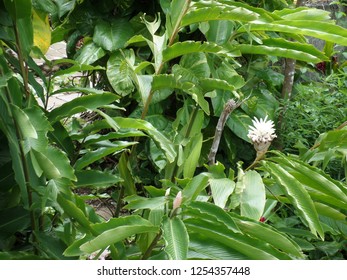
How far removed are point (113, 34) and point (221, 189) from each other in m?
1.55

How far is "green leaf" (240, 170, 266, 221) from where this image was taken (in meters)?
1.18

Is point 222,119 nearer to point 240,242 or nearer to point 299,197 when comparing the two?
point 299,197

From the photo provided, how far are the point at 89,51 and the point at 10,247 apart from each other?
1.47 m

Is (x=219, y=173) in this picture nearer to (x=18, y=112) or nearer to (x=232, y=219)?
(x=232, y=219)

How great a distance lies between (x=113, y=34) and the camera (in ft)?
8.43

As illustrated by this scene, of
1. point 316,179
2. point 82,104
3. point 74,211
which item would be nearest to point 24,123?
point 74,211

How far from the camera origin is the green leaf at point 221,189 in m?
1.18

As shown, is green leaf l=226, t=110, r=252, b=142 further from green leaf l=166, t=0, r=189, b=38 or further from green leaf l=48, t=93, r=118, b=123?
green leaf l=48, t=93, r=118, b=123

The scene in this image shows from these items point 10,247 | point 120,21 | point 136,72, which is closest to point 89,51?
point 120,21

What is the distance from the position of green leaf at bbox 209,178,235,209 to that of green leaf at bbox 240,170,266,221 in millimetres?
37

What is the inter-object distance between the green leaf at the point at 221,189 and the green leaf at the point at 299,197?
0.11 m

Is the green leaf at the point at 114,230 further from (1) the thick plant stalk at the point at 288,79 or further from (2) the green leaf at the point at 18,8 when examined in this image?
(1) the thick plant stalk at the point at 288,79

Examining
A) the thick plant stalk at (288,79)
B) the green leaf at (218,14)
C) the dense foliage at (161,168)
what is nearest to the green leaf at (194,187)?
the dense foliage at (161,168)

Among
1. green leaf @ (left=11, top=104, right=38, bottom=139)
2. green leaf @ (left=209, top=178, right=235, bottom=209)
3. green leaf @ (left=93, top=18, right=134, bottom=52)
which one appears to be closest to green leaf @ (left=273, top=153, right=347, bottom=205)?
green leaf @ (left=209, top=178, right=235, bottom=209)
